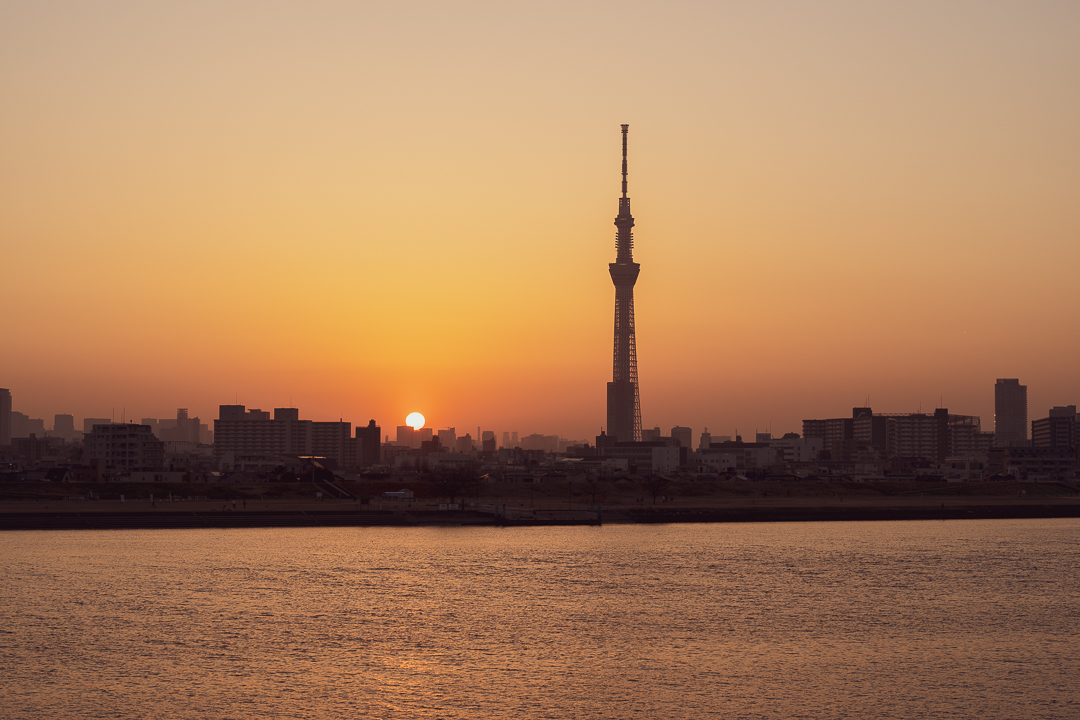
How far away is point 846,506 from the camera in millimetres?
124000

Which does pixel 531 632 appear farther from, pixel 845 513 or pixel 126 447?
pixel 126 447

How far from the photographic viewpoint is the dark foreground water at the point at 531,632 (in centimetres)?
3300

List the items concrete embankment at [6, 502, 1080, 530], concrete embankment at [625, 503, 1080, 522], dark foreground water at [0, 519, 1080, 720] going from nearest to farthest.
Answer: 1. dark foreground water at [0, 519, 1080, 720]
2. concrete embankment at [6, 502, 1080, 530]
3. concrete embankment at [625, 503, 1080, 522]

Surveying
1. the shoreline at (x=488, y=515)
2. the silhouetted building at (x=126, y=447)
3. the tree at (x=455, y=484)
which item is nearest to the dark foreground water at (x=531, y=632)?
the shoreline at (x=488, y=515)

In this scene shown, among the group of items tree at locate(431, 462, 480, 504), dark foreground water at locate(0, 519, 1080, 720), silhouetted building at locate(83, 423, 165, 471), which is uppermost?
silhouetted building at locate(83, 423, 165, 471)

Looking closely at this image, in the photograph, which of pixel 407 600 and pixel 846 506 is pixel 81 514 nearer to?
pixel 407 600

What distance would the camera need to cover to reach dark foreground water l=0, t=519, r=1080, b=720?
33.0 metres

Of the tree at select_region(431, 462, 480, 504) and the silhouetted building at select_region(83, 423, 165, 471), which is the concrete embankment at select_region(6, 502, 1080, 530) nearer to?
the tree at select_region(431, 462, 480, 504)

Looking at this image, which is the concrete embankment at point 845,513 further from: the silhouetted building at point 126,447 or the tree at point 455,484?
the silhouetted building at point 126,447

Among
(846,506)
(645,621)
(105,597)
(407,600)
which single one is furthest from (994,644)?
(846,506)

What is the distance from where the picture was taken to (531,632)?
43.7m

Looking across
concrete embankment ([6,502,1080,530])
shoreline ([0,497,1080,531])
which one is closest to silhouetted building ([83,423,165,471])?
shoreline ([0,497,1080,531])

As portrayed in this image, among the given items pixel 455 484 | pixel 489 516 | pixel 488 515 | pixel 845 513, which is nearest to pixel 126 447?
pixel 455 484

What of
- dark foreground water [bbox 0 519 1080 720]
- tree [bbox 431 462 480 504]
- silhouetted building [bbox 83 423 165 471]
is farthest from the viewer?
silhouetted building [bbox 83 423 165 471]
